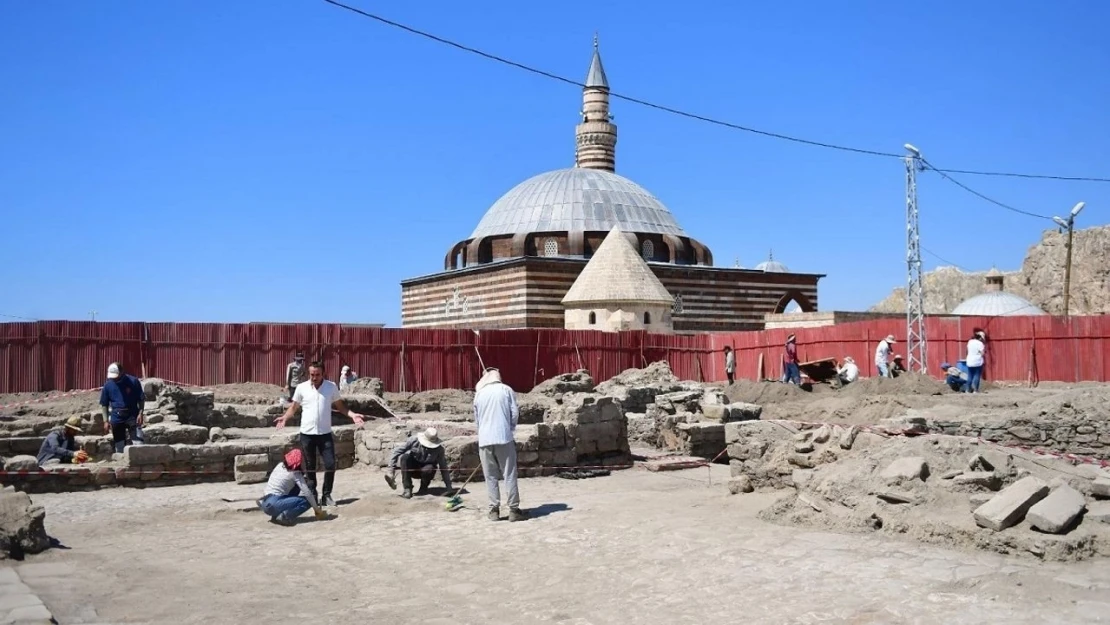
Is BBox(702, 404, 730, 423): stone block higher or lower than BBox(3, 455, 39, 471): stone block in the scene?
higher

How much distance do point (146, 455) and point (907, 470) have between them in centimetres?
818

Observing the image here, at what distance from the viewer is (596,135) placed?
52.8 meters

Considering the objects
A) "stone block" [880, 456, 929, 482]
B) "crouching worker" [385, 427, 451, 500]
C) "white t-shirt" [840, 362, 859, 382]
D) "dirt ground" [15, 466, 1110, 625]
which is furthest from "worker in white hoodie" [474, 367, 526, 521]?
"white t-shirt" [840, 362, 859, 382]

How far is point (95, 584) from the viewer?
21.6 feet

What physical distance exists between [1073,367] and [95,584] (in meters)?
22.8

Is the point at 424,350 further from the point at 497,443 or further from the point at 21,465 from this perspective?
the point at 497,443

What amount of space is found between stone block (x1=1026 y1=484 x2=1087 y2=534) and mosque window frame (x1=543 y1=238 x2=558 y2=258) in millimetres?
39572

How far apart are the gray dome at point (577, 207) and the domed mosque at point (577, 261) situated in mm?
60

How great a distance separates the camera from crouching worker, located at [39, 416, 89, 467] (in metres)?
11.6

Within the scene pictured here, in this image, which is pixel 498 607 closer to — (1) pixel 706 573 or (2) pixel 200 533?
(1) pixel 706 573

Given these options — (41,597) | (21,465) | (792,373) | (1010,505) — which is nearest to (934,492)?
(1010,505)

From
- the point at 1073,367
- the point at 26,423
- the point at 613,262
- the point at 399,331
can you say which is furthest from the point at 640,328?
the point at 26,423

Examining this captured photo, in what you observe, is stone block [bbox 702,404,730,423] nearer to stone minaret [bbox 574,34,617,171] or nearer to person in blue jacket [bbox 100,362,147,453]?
person in blue jacket [bbox 100,362,147,453]

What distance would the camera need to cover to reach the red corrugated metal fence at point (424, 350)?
2211cm
